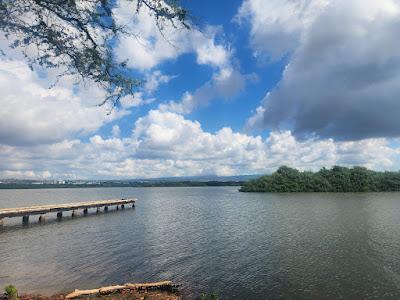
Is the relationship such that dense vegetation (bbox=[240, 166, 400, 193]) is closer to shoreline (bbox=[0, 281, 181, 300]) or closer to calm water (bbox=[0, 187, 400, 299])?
calm water (bbox=[0, 187, 400, 299])

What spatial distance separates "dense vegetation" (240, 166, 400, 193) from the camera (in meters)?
148

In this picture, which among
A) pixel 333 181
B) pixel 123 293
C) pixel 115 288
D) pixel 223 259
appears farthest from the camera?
pixel 333 181

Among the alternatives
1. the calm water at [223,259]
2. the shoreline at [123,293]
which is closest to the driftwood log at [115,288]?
the shoreline at [123,293]

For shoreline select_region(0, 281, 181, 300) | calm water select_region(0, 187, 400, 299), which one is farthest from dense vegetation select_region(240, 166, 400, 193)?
shoreline select_region(0, 281, 181, 300)

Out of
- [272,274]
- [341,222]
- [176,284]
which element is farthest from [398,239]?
[176,284]

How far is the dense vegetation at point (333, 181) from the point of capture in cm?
14800

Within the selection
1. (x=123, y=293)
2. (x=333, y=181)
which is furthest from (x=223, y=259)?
(x=333, y=181)

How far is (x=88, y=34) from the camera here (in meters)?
12.4

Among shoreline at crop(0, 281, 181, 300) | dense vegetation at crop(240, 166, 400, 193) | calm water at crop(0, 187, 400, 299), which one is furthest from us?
dense vegetation at crop(240, 166, 400, 193)

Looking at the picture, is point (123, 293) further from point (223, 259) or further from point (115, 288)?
point (223, 259)

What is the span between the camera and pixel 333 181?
5935 inches

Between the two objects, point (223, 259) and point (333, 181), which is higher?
point (333, 181)

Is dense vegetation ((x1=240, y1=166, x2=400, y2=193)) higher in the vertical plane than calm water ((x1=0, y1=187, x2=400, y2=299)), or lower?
higher

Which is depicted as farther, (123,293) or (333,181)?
(333,181)
